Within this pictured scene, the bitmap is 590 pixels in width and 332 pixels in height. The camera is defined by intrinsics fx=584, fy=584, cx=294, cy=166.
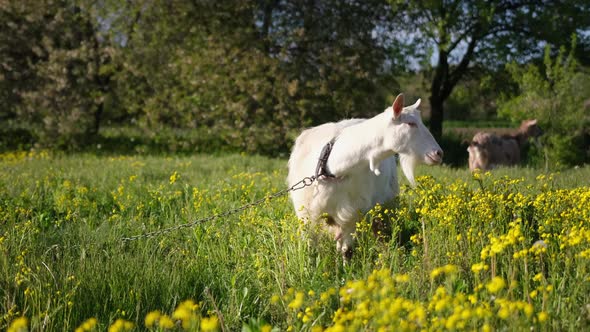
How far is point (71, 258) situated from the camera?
4008 mm

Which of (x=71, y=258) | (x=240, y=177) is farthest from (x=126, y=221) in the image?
(x=240, y=177)

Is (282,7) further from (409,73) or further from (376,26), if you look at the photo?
(409,73)

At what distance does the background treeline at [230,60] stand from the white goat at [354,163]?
9.67 meters

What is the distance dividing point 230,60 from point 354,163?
37.3ft

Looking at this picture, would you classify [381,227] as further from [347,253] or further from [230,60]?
[230,60]

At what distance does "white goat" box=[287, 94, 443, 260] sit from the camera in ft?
12.1

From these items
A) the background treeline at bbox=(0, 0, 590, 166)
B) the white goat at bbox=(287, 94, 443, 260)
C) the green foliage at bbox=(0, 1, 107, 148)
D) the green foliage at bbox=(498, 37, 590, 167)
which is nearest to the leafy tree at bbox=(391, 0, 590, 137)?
the background treeline at bbox=(0, 0, 590, 166)

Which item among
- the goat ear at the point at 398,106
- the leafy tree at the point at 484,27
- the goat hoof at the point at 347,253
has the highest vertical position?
the leafy tree at the point at 484,27

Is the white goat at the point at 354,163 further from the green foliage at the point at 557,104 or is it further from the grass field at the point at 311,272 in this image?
the green foliage at the point at 557,104

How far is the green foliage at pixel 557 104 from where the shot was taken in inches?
465

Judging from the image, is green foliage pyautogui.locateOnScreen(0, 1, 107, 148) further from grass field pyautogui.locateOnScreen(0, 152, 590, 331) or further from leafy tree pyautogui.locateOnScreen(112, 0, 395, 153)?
grass field pyautogui.locateOnScreen(0, 152, 590, 331)

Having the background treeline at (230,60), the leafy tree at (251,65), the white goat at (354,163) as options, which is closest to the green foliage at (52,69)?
the background treeline at (230,60)

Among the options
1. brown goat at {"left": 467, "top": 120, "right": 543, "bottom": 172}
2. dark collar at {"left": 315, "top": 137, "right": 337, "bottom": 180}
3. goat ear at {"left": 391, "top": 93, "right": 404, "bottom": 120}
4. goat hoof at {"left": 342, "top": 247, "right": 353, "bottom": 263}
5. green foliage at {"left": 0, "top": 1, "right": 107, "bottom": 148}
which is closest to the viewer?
goat ear at {"left": 391, "top": 93, "right": 404, "bottom": 120}

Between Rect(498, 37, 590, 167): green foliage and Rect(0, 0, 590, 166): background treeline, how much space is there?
5.06 feet
